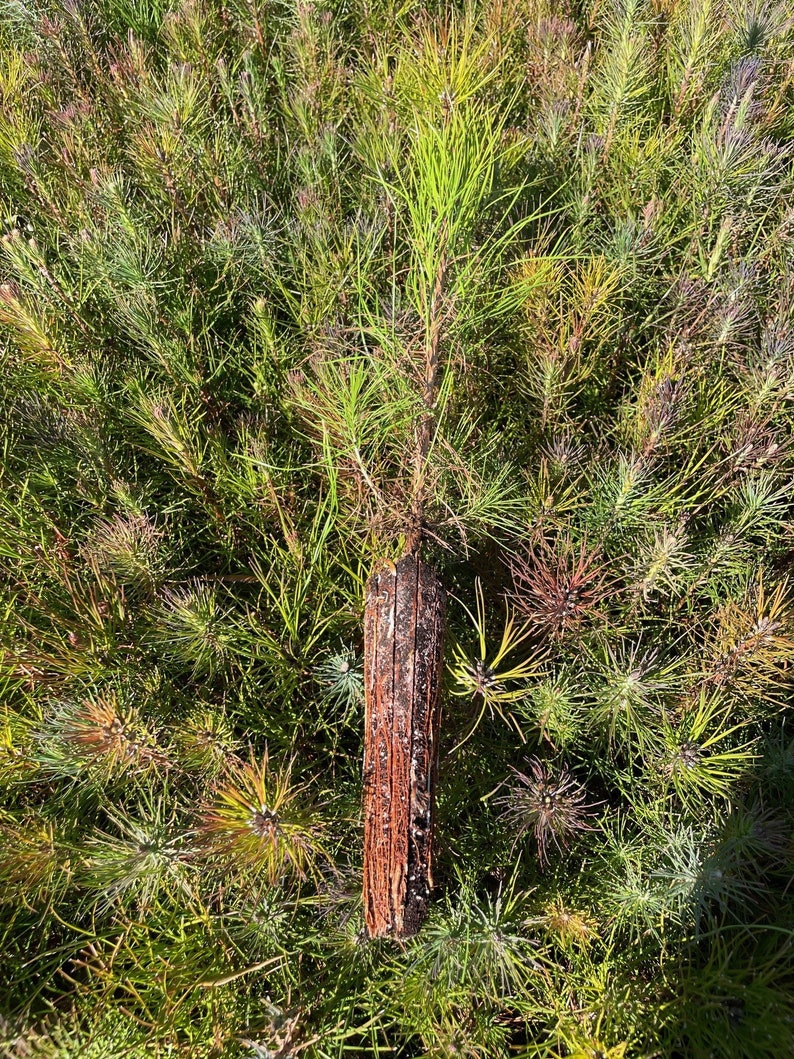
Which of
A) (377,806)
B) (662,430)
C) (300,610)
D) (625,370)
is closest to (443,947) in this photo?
(377,806)

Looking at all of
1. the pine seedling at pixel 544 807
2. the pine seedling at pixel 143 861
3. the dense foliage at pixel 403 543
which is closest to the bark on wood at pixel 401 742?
the dense foliage at pixel 403 543

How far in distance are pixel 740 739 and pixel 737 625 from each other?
1.34 ft

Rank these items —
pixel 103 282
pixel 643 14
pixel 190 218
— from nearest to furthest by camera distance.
Answer: pixel 103 282
pixel 190 218
pixel 643 14

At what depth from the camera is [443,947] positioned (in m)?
1.42

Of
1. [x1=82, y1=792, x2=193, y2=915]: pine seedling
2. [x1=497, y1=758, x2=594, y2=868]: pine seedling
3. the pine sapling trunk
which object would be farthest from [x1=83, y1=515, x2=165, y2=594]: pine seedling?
[x1=497, y1=758, x2=594, y2=868]: pine seedling

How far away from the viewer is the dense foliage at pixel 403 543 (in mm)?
1490

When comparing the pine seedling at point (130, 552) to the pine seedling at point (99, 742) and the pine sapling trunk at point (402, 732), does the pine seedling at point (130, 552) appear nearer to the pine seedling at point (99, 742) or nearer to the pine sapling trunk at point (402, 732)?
the pine seedling at point (99, 742)

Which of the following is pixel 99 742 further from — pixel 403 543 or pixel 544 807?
pixel 544 807

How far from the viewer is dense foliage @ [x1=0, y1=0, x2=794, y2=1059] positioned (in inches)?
58.7

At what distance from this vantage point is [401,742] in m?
Result: 1.44

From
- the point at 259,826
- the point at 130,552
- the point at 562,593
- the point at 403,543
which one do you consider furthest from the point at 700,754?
the point at 130,552

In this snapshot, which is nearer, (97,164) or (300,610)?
(300,610)

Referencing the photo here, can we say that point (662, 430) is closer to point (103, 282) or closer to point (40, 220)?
point (103, 282)

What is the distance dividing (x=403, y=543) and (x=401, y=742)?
456 mm
